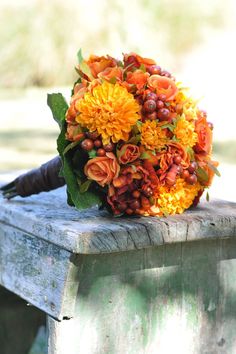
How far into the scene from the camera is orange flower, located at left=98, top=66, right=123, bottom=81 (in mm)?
2096

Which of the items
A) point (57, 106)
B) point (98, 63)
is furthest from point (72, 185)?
point (98, 63)

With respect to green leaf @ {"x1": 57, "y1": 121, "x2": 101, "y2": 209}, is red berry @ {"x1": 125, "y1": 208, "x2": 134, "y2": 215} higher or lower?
lower

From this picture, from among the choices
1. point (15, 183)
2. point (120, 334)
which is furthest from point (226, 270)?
point (15, 183)

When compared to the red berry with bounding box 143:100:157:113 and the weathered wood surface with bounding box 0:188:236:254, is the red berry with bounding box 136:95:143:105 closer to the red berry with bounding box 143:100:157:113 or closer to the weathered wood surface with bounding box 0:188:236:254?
the red berry with bounding box 143:100:157:113

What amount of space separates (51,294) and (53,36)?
31.0 feet

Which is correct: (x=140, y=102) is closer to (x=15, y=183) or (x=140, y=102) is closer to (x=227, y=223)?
(x=227, y=223)

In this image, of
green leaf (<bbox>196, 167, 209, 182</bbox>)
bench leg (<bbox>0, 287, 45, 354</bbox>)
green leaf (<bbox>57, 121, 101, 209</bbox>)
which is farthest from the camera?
bench leg (<bbox>0, 287, 45, 354</bbox>)

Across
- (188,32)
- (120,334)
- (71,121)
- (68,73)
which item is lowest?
(120,334)

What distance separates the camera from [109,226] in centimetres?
201

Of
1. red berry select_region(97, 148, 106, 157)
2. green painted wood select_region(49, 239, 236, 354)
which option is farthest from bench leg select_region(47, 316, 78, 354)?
red berry select_region(97, 148, 106, 157)

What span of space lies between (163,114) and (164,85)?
103mm

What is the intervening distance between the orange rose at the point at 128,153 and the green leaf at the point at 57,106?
201 mm

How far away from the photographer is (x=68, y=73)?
11102 mm

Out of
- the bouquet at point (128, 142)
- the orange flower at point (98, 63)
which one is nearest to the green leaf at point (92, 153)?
the bouquet at point (128, 142)
